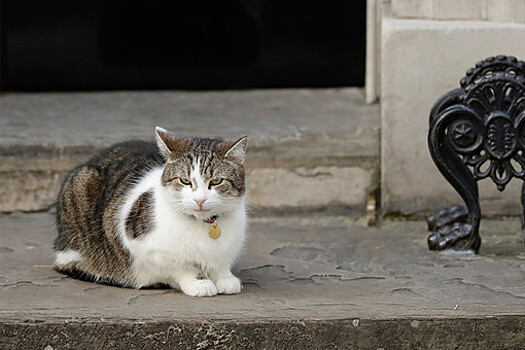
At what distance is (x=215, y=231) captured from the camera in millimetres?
4035

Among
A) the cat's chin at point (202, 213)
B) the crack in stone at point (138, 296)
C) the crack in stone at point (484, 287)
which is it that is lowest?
the crack in stone at point (484, 287)

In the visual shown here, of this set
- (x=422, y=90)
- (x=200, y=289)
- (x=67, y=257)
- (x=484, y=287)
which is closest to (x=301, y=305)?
(x=200, y=289)

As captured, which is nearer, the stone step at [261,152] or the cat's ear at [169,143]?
the cat's ear at [169,143]

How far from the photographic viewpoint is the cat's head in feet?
12.9

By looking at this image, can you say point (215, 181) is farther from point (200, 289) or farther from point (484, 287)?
point (484, 287)

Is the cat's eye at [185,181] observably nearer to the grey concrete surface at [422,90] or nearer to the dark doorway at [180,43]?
the grey concrete surface at [422,90]

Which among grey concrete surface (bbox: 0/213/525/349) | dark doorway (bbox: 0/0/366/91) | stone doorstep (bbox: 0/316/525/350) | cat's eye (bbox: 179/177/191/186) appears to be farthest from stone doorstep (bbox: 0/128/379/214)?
stone doorstep (bbox: 0/316/525/350)

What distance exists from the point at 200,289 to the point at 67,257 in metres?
0.62

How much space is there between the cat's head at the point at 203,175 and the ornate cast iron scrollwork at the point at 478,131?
981 mm

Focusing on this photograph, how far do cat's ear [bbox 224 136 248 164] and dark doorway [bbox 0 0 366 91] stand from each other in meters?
2.48

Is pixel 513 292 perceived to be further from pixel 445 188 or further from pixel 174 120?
pixel 174 120

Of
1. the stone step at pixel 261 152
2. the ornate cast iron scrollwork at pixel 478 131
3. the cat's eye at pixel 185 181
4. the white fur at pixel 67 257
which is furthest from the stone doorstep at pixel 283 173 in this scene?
the cat's eye at pixel 185 181

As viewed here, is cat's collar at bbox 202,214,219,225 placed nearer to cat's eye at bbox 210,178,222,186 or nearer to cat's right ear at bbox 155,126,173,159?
cat's eye at bbox 210,178,222,186

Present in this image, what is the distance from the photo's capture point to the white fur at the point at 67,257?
430 cm
